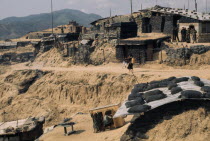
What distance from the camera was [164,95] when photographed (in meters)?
12.8

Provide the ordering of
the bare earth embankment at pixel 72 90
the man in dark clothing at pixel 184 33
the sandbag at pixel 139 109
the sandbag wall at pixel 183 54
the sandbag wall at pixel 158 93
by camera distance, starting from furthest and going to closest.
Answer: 1. the man in dark clothing at pixel 184 33
2. the sandbag wall at pixel 183 54
3. the bare earth embankment at pixel 72 90
4. the sandbag at pixel 139 109
5. the sandbag wall at pixel 158 93

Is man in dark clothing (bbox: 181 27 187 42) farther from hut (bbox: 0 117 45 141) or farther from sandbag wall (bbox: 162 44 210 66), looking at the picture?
hut (bbox: 0 117 45 141)

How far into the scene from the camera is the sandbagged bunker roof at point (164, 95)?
1175 cm

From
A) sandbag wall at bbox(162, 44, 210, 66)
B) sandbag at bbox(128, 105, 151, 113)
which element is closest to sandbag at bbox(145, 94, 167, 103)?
sandbag at bbox(128, 105, 151, 113)

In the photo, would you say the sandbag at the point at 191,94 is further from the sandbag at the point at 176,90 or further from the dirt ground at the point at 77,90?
the dirt ground at the point at 77,90

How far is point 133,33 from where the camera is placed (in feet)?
106

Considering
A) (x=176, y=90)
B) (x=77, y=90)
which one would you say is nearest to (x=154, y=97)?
(x=176, y=90)

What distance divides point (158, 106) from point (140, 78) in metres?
10.6

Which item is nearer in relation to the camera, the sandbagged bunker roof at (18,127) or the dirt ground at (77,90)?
the sandbagged bunker roof at (18,127)

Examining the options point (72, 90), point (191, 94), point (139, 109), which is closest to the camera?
point (191, 94)

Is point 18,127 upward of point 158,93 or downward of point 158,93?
downward

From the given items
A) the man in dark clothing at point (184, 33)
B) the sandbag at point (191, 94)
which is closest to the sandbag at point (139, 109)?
the sandbag at point (191, 94)

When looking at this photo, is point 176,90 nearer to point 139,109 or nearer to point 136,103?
point 136,103

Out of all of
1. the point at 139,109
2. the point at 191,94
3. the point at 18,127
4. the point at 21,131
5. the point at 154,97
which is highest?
the point at 191,94
